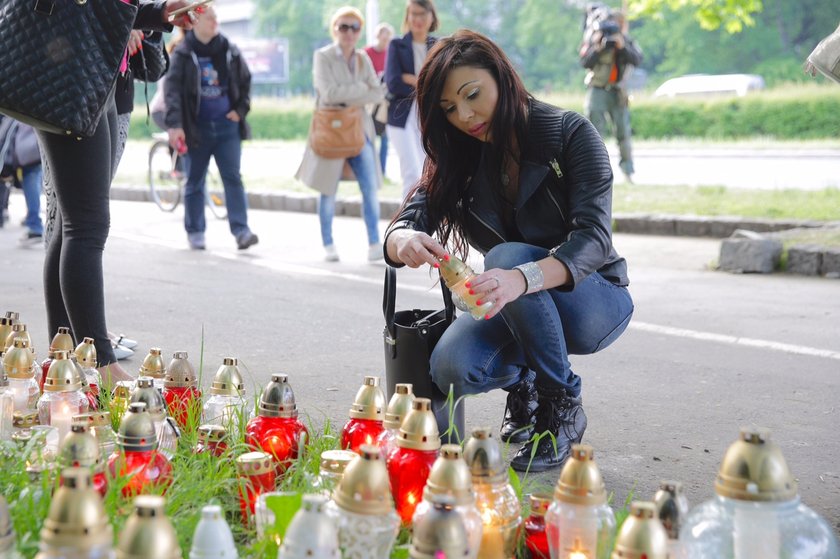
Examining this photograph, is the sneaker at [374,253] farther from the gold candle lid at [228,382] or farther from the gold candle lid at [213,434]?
the gold candle lid at [213,434]

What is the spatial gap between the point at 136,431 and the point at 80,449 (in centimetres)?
21

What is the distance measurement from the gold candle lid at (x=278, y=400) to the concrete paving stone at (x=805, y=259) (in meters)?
5.52

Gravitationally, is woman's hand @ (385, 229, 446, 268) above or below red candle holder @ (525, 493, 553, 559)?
above

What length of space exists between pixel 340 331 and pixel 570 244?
261 cm

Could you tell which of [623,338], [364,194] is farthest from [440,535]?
[364,194]

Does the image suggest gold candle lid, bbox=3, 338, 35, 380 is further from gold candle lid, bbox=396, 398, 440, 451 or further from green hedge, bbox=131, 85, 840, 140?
green hedge, bbox=131, 85, 840, 140

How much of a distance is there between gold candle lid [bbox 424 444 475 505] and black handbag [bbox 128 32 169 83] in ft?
8.45

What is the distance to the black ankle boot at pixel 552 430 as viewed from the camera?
→ 3.26m

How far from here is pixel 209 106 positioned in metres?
8.27

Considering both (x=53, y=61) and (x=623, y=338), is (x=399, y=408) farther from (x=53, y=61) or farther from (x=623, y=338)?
(x=623, y=338)

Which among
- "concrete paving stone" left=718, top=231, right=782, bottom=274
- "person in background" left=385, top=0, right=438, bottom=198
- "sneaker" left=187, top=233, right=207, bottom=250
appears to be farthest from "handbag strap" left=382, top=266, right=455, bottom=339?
"sneaker" left=187, top=233, right=207, bottom=250

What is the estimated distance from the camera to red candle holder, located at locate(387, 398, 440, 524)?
236cm

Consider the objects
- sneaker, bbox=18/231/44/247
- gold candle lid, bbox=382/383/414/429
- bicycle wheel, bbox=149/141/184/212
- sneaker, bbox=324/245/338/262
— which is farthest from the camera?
bicycle wheel, bbox=149/141/184/212

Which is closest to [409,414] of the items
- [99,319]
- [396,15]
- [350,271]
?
[99,319]
